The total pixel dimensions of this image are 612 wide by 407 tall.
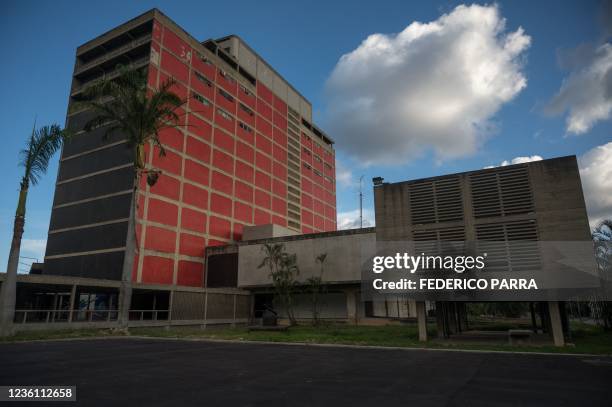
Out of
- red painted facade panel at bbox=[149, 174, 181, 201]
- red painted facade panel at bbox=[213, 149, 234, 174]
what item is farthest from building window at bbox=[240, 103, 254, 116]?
red painted facade panel at bbox=[149, 174, 181, 201]

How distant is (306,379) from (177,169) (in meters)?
43.8

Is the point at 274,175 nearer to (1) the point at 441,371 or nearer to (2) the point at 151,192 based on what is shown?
(2) the point at 151,192

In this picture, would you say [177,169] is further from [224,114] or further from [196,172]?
[224,114]

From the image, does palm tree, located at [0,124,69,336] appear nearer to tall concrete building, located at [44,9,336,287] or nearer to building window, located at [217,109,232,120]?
tall concrete building, located at [44,9,336,287]

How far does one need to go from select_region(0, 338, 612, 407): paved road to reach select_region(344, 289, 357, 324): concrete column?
1284 inches

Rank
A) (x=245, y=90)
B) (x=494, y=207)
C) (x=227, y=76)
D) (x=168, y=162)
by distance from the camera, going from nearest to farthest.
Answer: (x=494, y=207)
(x=168, y=162)
(x=227, y=76)
(x=245, y=90)

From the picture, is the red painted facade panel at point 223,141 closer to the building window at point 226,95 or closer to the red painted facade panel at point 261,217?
the building window at point 226,95

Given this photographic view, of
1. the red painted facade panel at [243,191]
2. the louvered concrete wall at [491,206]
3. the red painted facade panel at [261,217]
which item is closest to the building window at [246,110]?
the red painted facade panel at [243,191]

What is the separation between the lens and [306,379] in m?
8.60

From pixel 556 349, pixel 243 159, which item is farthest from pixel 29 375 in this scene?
pixel 243 159

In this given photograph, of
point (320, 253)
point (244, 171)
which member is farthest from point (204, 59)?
point (320, 253)

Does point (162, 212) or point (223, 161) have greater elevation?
point (223, 161)

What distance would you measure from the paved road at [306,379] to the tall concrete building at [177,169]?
31738mm

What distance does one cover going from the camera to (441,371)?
10094 millimetres
